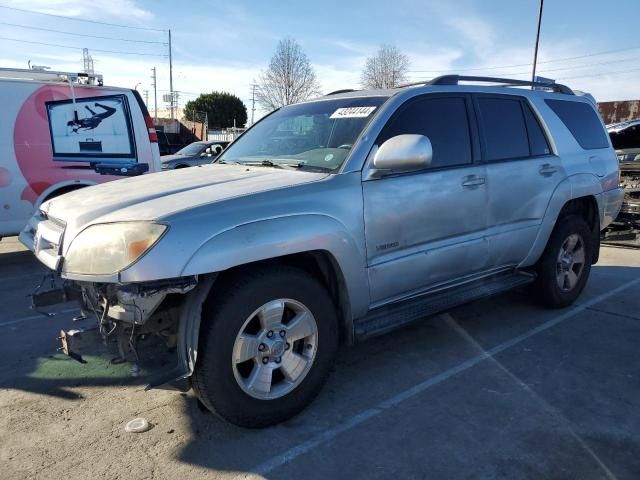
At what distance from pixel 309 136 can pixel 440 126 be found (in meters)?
0.97

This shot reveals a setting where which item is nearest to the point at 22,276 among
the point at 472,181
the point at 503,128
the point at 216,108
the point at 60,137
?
the point at 60,137

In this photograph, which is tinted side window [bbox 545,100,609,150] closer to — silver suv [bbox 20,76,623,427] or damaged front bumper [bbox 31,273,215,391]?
silver suv [bbox 20,76,623,427]

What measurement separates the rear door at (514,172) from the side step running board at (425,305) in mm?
172

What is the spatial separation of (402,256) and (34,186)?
17.6ft

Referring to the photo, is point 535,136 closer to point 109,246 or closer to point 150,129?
point 109,246

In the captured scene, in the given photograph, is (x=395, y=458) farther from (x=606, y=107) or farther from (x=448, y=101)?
(x=606, y=107)

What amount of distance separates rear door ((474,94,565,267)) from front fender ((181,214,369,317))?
1.40 meters

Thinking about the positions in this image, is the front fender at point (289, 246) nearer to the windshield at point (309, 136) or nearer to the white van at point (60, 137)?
the windshield at point (309, 136)

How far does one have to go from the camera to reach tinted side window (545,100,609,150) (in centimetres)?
487

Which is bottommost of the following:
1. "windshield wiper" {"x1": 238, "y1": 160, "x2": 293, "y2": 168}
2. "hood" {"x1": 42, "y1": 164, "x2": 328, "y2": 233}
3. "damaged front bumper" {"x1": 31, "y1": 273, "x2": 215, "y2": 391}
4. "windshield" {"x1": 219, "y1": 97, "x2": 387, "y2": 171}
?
"damaged front bumper" {"x1": 31, "y1": 273, "x2": 215, "y2": 391}

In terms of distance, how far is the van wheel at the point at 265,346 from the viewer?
2.61 metres

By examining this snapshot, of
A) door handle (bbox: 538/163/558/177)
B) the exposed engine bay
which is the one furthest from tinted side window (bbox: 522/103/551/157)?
the exposed engine bay

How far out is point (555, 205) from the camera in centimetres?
451

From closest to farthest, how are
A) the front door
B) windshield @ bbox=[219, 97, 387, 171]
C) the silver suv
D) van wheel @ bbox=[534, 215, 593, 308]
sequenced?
the silver suv < the front door < windshield @ bbox=[219, 97, 387, 171] < van wheel @ bbox=[534, 215, 593, 308]
